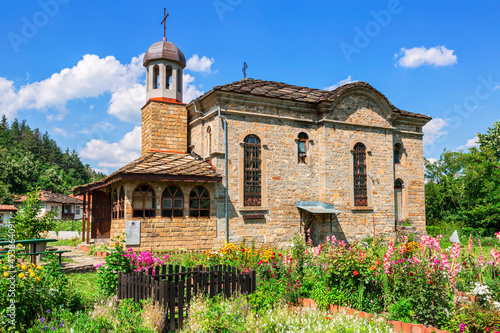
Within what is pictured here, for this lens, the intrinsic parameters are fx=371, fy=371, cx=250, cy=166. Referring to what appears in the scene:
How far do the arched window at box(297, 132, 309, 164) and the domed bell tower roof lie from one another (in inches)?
270

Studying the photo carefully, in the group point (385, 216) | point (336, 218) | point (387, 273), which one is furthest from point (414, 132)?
point (387, 273)

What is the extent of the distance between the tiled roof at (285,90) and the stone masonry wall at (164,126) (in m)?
3.03

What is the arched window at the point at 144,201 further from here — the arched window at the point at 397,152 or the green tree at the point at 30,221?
the arched window at the point at 397,152

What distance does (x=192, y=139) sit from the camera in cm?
1792

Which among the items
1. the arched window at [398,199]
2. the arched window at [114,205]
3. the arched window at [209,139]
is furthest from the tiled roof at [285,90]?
the arched window at [114,205]

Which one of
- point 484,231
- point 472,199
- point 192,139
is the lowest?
point 484,231

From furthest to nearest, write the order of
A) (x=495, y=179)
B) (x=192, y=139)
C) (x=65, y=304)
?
1. (x=495, y=179)
2. (x=192, y=139)
3. (x=65, y=304)

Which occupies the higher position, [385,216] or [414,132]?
[414,132]

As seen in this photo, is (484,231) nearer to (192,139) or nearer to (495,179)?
(495,179)

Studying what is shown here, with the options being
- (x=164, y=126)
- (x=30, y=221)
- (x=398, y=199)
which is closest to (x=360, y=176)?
(x=398, y=199)

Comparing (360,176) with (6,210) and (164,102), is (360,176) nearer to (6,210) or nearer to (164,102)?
(164,102)

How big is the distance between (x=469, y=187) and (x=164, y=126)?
21.4 meters

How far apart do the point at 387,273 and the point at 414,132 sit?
52.9ft

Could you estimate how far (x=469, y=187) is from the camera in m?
25.9
